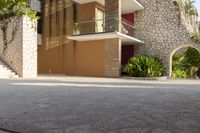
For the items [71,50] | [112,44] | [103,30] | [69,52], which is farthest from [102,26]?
[69,52]

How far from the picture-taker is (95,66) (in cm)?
2083

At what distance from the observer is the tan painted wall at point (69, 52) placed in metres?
20.9

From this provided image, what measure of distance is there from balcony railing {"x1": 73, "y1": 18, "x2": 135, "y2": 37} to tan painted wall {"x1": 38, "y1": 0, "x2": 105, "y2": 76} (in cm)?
104

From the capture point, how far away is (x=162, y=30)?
20500mm

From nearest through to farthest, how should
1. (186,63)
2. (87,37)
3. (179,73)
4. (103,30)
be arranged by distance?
(103,30)
(87,37)
(179,73)
(186,63)

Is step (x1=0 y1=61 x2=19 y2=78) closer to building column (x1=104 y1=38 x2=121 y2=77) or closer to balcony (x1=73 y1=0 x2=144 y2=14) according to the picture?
building column (x1=104 y1=38 x2=121 y2=77)

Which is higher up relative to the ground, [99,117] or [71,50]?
[71,50]

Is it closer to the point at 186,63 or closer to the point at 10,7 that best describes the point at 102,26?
the point at 10,7

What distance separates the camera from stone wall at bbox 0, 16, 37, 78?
1655 cm

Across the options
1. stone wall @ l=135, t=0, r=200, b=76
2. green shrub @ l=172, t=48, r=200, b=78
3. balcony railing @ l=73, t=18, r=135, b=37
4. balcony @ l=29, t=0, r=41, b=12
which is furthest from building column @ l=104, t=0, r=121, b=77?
balcony @ l=29, t=0, r=41, b=12

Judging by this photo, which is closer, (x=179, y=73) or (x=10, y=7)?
(x=10, y=7)

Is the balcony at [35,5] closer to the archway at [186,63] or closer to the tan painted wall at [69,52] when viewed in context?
the tan painted wall at [69,52]

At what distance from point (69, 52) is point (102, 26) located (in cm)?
399

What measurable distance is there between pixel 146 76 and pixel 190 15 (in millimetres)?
8005
